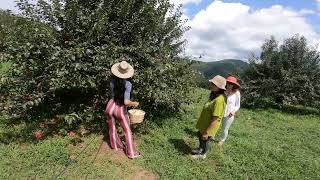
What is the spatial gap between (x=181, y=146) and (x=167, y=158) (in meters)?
0.73

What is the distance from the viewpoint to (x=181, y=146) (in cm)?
884

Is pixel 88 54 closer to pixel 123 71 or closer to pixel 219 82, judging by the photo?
pixel 123 71

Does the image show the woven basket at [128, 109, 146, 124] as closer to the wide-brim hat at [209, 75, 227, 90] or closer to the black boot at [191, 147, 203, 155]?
the black boot at [191, 147, 203, 155]

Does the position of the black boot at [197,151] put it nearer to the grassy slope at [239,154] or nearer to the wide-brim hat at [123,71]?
the grassy slope at [239,154]

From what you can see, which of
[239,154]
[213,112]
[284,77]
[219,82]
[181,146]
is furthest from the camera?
[284,77]

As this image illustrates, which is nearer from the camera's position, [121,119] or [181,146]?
[121,119]

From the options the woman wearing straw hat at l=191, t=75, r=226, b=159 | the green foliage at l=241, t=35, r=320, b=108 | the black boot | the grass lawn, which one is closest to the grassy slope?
the grass lawn

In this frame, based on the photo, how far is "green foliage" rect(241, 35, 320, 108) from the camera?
14.3m

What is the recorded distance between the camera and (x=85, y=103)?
1009 centimetres

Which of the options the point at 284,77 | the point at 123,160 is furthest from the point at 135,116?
the point at 284,77

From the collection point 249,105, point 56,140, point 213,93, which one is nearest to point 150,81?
point 213,93

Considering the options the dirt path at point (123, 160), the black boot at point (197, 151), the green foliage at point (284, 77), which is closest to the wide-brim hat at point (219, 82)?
the black boot at point (197, 151)

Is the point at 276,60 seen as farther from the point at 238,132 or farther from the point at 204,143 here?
the point at 204,143

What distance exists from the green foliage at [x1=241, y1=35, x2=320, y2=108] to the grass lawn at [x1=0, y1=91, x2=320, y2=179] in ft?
13.9
